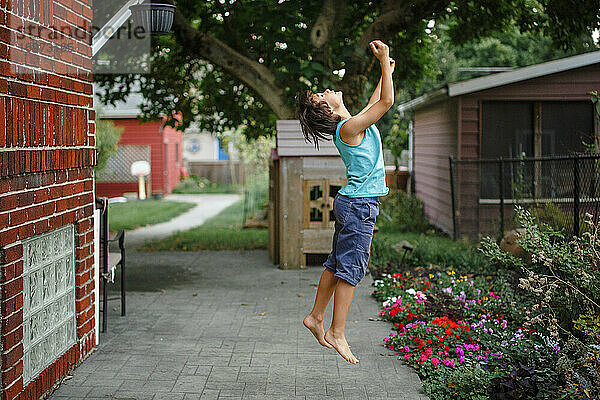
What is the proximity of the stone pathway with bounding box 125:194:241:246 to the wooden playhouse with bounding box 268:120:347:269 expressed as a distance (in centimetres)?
449

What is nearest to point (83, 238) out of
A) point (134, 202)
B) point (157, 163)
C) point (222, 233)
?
point (222, 233)

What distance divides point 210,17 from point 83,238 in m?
6.60

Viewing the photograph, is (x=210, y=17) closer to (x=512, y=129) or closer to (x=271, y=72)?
(x=271, y=72)

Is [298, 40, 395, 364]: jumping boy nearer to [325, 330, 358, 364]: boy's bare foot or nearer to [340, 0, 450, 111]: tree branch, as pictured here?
[325, 330, 358, 364]: boy's bare foot

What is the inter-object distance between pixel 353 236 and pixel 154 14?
404cm

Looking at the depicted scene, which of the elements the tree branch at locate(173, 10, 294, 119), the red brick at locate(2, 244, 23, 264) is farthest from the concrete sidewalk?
the tree branch at locate(173, 10, 294, 119)

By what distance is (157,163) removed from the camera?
26.9 meters

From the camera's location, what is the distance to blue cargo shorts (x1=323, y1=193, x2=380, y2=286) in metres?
4.16

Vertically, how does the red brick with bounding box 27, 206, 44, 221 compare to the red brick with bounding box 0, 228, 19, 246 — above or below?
above

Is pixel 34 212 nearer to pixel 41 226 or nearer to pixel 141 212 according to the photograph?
pixel 41 226

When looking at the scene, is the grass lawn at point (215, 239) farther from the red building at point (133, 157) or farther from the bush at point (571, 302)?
the red building at point (133, 157)

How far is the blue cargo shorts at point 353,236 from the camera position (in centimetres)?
416

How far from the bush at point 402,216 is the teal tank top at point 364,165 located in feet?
33.1

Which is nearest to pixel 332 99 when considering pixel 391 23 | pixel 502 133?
pixel 391 23
